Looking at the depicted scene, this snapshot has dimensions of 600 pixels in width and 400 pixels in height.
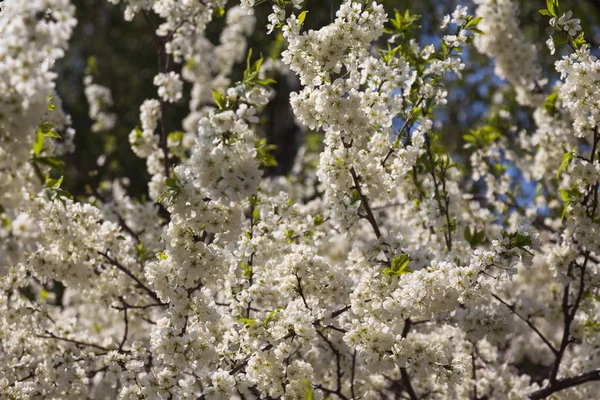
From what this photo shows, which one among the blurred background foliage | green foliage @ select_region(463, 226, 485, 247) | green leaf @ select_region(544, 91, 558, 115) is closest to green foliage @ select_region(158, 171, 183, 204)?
green foliage @ select_region(463, 226, 485, 247)

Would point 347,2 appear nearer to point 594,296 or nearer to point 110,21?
point 594,296

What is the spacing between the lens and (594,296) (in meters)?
4.53

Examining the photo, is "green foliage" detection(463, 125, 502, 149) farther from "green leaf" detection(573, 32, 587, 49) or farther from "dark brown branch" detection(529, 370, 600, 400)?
"dark brown branch" detection(529, 370, 600, 400)

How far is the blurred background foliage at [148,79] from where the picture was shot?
11.2m

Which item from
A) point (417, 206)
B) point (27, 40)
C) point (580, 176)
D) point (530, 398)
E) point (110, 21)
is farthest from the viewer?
point (110, 21)

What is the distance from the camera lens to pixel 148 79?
46.2ft

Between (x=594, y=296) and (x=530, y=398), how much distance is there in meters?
0.93

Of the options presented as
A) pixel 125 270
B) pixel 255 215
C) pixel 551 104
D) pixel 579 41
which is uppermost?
pixel 551 104

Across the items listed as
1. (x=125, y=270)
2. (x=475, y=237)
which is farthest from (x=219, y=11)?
(x=475, y=237)

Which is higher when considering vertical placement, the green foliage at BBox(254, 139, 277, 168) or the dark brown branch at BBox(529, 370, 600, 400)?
the green foliage at BBox(254, 139, 277, 168)

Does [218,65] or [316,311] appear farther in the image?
[218,65]

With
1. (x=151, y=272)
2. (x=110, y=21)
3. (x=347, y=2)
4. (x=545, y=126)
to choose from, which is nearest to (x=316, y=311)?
(x=151, y=272)

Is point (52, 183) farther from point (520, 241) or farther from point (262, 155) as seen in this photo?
point (520, 241)

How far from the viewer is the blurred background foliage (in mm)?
11180
